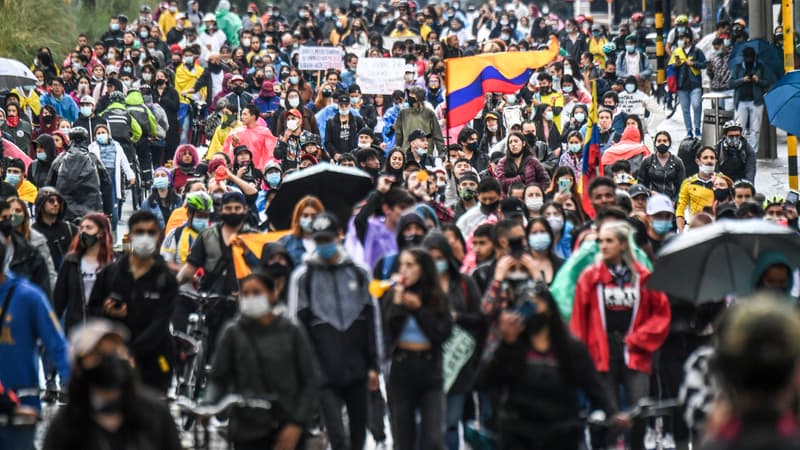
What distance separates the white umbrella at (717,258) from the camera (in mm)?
10266

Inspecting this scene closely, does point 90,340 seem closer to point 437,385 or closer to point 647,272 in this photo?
point 437,385

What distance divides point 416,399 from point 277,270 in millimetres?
1626

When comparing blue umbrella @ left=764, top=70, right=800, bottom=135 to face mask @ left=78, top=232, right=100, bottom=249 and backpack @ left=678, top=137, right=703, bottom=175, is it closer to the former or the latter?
backpack @ left=678, top=137, right=703, bottom=175

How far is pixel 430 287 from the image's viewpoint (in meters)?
9.87

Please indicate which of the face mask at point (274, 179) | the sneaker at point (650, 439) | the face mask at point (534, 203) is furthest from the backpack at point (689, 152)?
the sneaker at point (650, 439)

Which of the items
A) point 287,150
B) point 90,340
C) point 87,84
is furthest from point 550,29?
point 90,340

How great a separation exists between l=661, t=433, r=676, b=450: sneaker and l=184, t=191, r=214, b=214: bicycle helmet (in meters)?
4.21

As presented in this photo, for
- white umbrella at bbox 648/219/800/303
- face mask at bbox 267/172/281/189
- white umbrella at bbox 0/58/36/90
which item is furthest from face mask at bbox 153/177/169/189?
white umbrella at bbox 648/219/800/303

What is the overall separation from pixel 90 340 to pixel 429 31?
33065 mm

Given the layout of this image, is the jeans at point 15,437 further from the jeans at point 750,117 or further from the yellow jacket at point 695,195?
the jeans at point 750,117

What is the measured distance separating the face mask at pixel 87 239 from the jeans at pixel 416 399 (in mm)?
3022

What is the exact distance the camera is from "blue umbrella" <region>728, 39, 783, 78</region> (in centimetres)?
2458

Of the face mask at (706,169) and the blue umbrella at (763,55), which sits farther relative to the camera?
the blue umbrella at (763,55)

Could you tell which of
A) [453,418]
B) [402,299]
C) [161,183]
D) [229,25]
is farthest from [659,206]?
[229,25]
